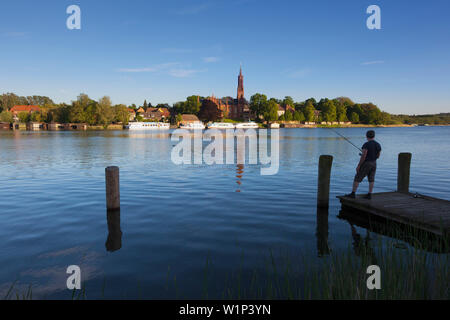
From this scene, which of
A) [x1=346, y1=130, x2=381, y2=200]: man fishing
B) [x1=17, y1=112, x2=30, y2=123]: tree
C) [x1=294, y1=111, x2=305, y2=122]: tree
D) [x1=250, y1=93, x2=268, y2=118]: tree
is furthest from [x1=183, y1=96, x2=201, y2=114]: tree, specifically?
[x1=346, y1=130, x2=381, y2=200]: man fishing

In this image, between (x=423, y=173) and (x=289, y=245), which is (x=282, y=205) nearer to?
(x=289, y=245)

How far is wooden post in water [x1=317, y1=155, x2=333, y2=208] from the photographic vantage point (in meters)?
11.2

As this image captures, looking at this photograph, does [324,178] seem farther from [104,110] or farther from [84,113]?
[84,113]

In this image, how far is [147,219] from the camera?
36.0 ft

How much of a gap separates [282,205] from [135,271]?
A: 754cm

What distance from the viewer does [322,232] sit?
959 cm

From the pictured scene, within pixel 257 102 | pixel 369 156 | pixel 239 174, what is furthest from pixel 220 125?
pixel 369 156

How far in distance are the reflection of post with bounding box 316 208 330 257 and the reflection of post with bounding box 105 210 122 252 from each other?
583 cm

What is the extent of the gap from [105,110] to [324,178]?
397ft

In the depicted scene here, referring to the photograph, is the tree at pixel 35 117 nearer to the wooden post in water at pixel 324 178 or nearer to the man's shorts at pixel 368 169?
the wooden post in water at pixel 324 178

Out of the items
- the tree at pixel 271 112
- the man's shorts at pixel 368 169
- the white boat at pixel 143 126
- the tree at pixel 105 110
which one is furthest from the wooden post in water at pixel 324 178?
the tree at pixel 271 112

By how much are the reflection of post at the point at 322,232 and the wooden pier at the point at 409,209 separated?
3.56 ft

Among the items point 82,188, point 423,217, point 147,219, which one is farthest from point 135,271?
point 82,188

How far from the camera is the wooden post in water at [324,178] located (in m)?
11.2
